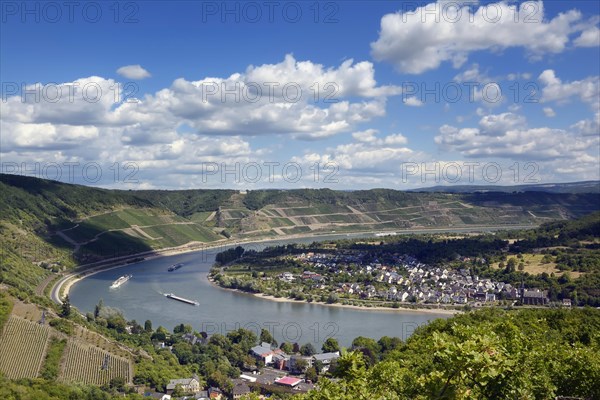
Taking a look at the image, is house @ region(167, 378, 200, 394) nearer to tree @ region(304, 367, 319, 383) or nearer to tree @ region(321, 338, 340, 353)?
tree @ region(304, 367, 319, 383)

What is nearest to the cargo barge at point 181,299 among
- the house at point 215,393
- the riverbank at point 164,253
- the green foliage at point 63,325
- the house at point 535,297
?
the riverbank at point 164,253

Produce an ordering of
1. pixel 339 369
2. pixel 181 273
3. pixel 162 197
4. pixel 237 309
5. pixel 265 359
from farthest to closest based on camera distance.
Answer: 1. pixel 162 197
2. pixel 181 273
3. pixel 237 309
4. pixel 265 359
5. pixel 339 369

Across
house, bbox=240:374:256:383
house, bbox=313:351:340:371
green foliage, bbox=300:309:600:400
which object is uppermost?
green foliage, bbox=300:309:600:400

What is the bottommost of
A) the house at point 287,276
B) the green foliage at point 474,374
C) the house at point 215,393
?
the house at point 215,393

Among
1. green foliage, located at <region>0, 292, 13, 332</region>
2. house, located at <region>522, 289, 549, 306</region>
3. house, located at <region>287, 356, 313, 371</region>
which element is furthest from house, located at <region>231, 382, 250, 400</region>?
house, located at <region>522, 289, 549, 306</region>

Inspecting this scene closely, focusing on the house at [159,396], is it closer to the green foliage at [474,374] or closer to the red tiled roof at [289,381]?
the red tiled roof at [289,381]

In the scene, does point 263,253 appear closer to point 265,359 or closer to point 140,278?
point 140,278

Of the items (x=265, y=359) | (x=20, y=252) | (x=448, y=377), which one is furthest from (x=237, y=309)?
(x=448, y=377)
